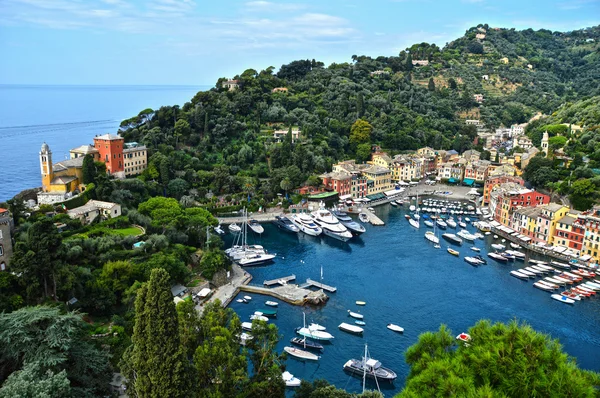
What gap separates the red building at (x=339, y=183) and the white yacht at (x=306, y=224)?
27.2ft

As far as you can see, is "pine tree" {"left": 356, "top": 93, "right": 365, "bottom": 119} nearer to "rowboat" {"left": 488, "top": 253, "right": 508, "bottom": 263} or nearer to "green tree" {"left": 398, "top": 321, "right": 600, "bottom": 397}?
"rowboat" {"left": 488, "top": 253, "right": 508, "bottom": 263}

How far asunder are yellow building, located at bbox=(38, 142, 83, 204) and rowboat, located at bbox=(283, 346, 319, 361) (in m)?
22.0

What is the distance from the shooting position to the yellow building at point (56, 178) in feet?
111

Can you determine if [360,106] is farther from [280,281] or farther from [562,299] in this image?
[562,299]

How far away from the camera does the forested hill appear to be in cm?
5294

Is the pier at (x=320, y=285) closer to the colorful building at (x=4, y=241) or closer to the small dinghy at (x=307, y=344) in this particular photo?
the small dinghy at (x=307, y=344)

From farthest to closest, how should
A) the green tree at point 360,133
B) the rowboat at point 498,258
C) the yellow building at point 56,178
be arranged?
the green tree at point 360,133, the rowboat at point 498,258, the yellow building at point 56,178

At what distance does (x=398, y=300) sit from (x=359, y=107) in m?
45.1

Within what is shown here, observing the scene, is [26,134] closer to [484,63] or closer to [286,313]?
[286,313]

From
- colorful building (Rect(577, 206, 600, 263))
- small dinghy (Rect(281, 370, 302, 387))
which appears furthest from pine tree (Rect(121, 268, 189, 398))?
colorful building (Rect(577, 206, 600, 263))

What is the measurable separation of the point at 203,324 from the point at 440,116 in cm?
7044

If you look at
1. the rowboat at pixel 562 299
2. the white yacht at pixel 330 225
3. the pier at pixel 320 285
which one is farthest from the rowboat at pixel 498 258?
the pier at pixel 320 285

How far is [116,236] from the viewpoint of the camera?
28.7 metres

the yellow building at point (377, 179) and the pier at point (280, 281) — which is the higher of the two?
the yellow building at point (377, 179)
